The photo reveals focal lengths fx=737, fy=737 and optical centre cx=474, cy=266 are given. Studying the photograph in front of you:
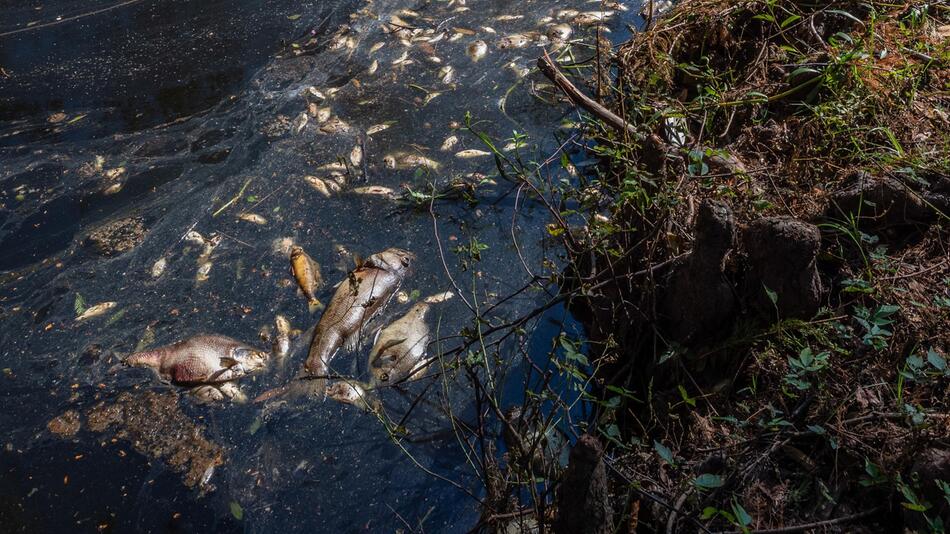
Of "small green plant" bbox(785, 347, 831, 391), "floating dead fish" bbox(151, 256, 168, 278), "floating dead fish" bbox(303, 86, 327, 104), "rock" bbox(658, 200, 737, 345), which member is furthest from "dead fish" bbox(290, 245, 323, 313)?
"small green plant" bbox(785, 347, 831, 391)

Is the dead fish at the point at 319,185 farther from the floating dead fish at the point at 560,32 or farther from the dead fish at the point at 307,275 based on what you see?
the floating dead fish at the point at 560,32

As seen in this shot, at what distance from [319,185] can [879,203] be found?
7.31 ft

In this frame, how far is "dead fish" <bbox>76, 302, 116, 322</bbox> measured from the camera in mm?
2881

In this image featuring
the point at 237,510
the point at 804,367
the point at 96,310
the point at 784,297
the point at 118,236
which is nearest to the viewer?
the point at 804,367

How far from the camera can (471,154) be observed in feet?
11.3

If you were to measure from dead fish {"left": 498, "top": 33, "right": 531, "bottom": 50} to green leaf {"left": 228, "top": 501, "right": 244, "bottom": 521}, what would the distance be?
2.86 m

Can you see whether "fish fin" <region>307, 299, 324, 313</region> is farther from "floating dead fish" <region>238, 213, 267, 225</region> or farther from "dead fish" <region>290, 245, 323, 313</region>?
"floating dead fish" <region>238, 213, 267, 225</region>

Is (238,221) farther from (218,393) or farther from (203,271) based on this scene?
(218,393)

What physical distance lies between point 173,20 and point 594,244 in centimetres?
354

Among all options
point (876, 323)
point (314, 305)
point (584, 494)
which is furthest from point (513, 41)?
point (584, 494)

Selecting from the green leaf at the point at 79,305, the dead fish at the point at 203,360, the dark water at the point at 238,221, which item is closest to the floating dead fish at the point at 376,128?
the dark water at the point at 238,221

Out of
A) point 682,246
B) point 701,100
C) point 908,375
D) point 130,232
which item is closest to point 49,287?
point 130,232

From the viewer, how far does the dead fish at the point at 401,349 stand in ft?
8.38

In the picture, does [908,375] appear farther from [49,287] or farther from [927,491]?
[49,287]
